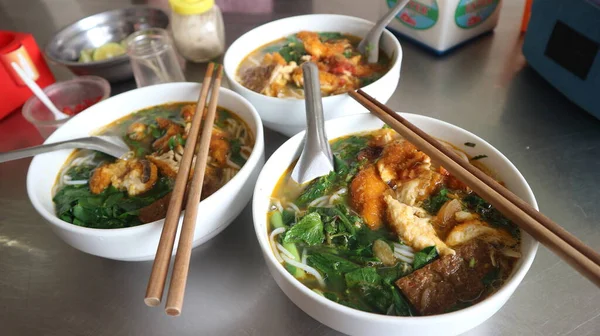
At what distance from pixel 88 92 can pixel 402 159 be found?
1376 millimetres

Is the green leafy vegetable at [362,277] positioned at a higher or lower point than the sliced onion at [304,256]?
higher

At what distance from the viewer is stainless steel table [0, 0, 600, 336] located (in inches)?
41.7

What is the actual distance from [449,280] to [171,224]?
0.61 m

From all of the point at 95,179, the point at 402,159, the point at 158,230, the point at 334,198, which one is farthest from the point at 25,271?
the point at 402,159

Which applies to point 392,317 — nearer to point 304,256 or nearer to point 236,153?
point 304,256

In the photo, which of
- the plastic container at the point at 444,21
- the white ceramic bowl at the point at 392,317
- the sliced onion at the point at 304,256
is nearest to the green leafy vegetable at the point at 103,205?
the white ceramic bowl at the point at 392,317

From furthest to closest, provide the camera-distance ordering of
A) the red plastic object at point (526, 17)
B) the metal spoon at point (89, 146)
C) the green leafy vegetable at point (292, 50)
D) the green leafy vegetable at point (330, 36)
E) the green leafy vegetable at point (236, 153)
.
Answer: the red plastic object at point (526, 17) → the green leafy vegetable at point (330, 36) → the green leafy vegetable at point (292, 50) → the green leafy vegetable at point (236, 153) → the metal spoon at point (89, 146)

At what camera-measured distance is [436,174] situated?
1.06 meters

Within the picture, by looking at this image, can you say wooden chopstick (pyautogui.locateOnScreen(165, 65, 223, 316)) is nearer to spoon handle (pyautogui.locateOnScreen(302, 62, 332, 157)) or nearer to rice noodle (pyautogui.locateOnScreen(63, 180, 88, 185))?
spoon handle (pyautogui.locateOnScreen(302, 62, 332, 157))

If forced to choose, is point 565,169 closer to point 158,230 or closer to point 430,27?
point 430,27

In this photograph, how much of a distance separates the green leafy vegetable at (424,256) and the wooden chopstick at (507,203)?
16 cm

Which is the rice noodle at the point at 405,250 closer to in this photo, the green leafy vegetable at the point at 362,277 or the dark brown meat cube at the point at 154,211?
the green leafy vegetable at the point at 362,277

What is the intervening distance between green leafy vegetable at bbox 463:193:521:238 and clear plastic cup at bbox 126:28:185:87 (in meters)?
1.31

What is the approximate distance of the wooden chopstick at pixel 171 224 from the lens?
0.72 meters
